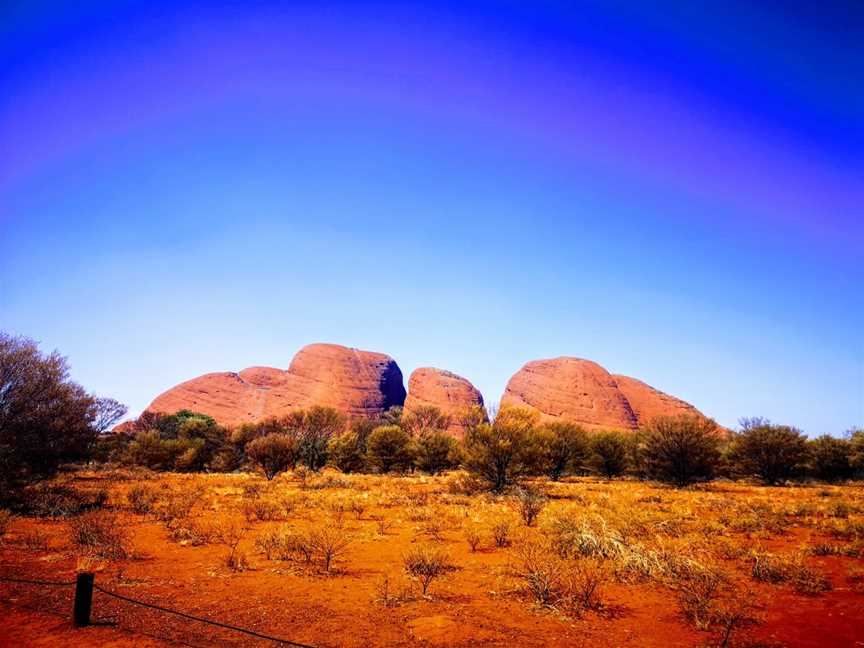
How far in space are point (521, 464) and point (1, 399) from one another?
19.1 meters

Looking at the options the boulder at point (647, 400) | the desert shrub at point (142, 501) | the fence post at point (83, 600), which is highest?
the boulder at point (647, 400)

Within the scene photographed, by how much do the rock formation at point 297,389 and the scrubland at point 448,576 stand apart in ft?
234

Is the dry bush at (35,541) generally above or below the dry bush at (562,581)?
below

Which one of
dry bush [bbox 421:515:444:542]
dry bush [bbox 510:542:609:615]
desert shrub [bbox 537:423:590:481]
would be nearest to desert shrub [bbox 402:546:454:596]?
dry bush [bbox 510:542:609:615]

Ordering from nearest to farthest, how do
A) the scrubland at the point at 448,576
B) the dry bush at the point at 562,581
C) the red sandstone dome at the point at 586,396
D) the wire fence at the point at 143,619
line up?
the wire fence at the point at 143,619
the scrubland at the point at 448,576
the dry bush at the point at 562,581
the red sandstone dome at the point at 586,396

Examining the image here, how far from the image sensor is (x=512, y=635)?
5250 mm

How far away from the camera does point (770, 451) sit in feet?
92.7

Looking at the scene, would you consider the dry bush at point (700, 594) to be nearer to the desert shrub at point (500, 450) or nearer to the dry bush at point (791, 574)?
the dry bush at point (791, 574)

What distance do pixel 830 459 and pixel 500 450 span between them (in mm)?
25547

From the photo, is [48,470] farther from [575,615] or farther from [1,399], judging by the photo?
[575,615]

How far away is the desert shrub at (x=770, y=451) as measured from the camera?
2802cm

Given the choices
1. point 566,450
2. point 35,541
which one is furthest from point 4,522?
point 566,450

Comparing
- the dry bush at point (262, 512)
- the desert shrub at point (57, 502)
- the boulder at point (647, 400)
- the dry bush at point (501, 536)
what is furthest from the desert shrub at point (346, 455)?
the boulder at point (647, 400)

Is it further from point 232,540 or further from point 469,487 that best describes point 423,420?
point 232,540
